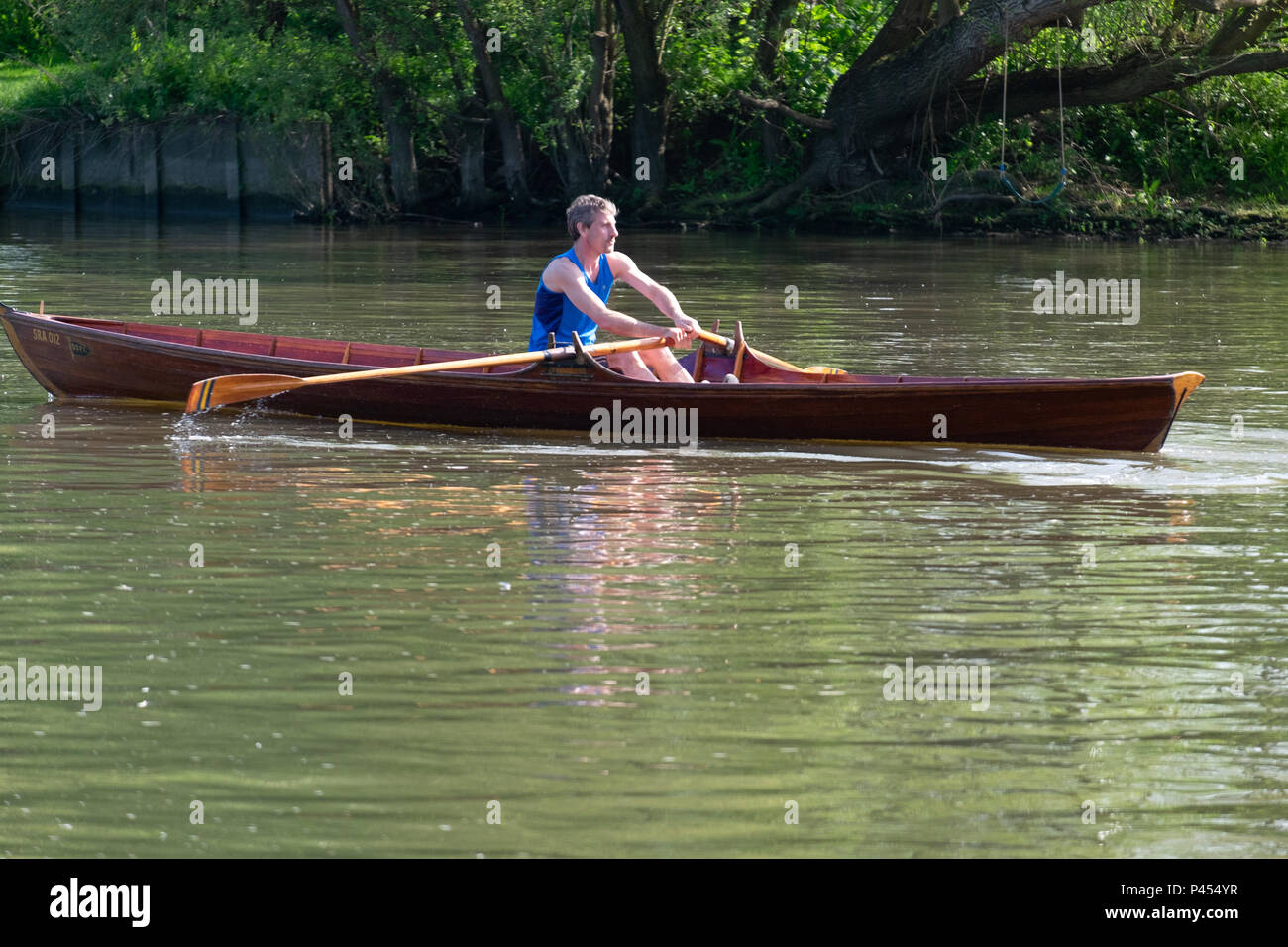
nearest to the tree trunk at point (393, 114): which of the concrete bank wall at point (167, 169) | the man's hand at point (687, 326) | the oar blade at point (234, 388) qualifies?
the concrete bank wall at point (167, 169)

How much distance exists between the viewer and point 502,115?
103 feet

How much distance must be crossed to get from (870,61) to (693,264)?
7181 millimetres

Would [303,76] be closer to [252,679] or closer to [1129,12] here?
[1129,12]

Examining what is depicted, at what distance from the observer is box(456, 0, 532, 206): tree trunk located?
29.8 meters

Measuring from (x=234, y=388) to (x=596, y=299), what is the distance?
228 cm

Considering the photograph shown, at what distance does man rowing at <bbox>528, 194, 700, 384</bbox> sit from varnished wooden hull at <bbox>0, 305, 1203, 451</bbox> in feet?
1.10

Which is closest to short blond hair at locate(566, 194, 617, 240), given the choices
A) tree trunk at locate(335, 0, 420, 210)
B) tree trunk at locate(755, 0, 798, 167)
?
tree trunk at locate(755, 0, 798, 167)

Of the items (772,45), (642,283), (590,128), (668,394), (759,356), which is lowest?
(668,394)

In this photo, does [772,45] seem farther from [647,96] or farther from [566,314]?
[566,314]

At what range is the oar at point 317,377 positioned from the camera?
10.2m

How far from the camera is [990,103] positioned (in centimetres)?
2895

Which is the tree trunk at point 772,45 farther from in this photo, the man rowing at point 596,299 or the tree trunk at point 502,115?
the man rowing at point 596,299

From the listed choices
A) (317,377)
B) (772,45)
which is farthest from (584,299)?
(772,45)

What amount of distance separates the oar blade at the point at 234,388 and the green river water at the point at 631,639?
0.22 meters
